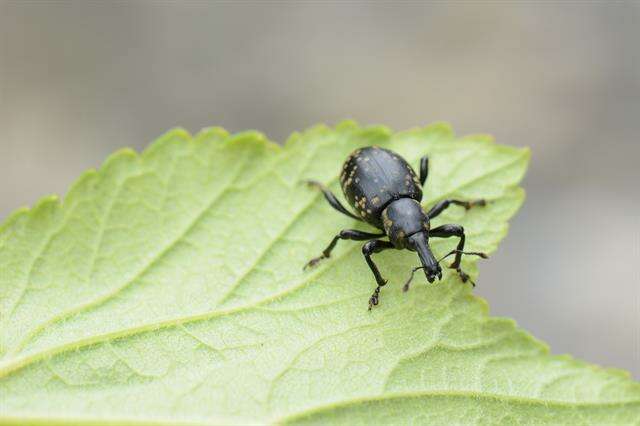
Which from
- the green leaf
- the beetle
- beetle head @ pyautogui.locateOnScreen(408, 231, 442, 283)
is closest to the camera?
the green leaf

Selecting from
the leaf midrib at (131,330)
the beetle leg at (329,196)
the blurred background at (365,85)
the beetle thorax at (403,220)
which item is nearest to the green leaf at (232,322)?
the leaf midrib at (131,330)

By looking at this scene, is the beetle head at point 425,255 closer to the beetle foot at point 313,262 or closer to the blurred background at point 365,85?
the beetle foot at point 313,262

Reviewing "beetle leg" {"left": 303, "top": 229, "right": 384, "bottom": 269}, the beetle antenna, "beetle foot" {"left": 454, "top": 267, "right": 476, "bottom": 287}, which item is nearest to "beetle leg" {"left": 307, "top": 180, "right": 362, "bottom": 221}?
"beetle leg" {"left": 303, "top": 229, "right": 384, "bottom": 269}

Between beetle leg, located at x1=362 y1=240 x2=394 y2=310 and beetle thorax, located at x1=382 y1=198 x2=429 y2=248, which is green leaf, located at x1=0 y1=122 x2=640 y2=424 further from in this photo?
beetle thorax, located at x1=382 y1=198 x2=429 y2=248

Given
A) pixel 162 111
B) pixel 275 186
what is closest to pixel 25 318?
pixel 275 186

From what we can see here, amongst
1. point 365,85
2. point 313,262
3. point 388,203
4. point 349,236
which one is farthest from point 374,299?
point 365,85

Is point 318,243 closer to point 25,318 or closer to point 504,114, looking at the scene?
point 25,318

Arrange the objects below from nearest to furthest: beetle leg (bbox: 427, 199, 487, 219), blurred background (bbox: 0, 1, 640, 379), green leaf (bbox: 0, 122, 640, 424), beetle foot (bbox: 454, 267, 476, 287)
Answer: green leaf (bbox: 0, 122, 640, 424)
beetle foot (bbox: 454, 267, 476, 287)
beetle leg (bbox: 427, 199, 487, 219)
blurred background (bbox: 0, 1, 640, 379)
